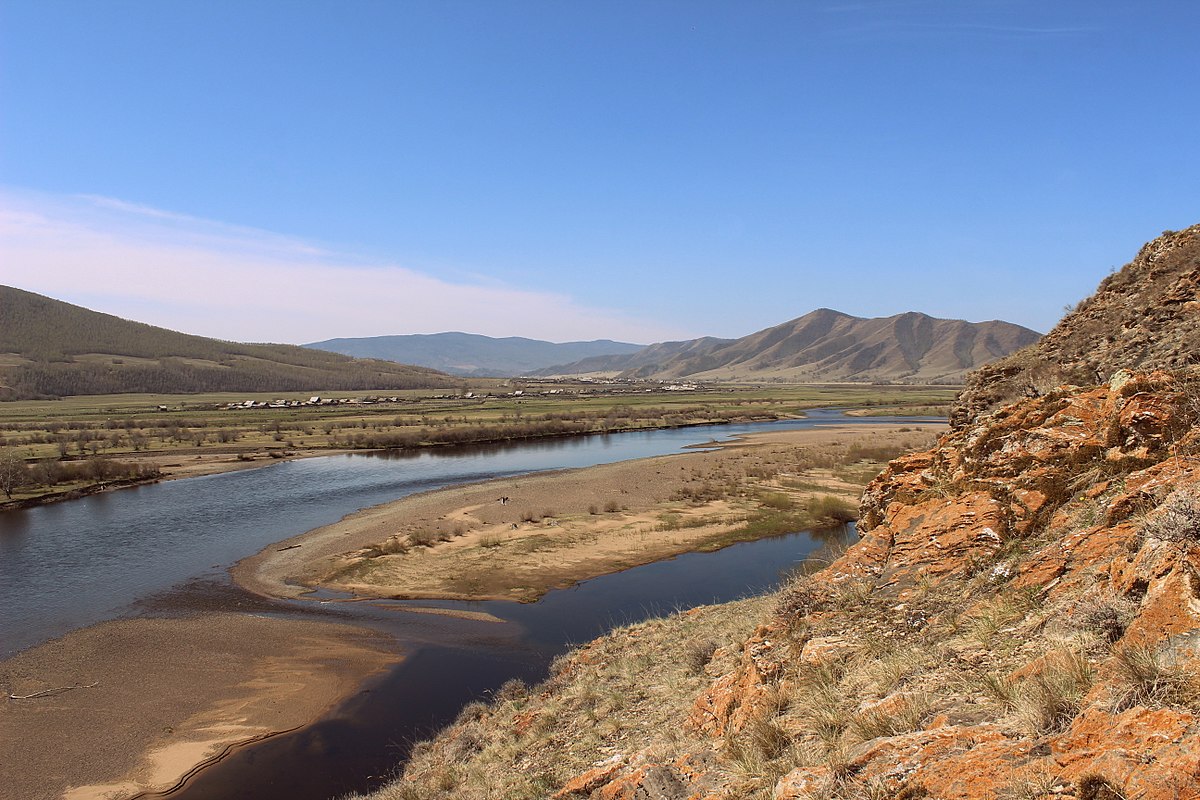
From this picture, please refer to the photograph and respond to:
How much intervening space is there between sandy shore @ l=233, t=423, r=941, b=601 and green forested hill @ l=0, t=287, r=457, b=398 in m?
135

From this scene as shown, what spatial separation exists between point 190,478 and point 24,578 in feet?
79.4

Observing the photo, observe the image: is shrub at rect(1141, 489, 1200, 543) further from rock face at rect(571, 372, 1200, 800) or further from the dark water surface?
the dark water surface

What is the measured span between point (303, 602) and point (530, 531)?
10.8 meters

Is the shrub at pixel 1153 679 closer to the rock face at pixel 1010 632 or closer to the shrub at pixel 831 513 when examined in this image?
the rock face at pixel 1010 632

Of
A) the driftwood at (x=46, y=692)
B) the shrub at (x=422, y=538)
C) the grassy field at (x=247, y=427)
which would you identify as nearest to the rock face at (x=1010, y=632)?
the driftwood at (x=46, y=692)

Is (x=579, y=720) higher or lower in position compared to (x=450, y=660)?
higher

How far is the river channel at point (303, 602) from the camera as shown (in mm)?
14234

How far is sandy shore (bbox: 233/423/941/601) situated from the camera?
25.2 meters

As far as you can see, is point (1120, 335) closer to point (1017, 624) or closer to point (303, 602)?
point (1017, 624)

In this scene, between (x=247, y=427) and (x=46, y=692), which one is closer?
(x=46, y=692)

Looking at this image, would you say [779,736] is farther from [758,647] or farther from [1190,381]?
[1190,381]

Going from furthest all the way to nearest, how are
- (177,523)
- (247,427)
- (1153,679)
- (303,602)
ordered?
(247,427)
(177,523)
(303,602)
(1153,679)

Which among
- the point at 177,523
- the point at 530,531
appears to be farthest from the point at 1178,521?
the point at 177,523

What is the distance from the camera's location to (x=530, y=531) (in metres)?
31.1
